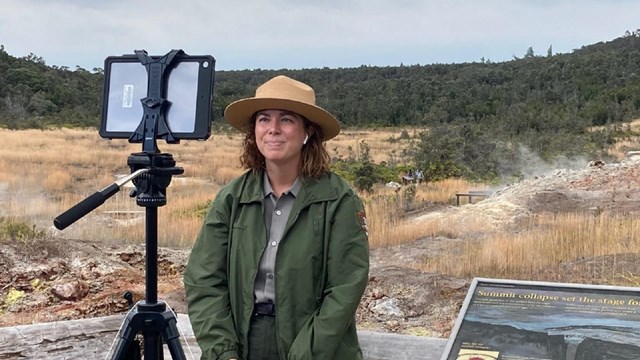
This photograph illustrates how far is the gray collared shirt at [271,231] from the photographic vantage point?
7.61 ft

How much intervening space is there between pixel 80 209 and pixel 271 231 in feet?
2.04

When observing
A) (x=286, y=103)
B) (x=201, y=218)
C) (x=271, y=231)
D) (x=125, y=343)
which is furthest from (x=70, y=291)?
(x=201, y=218)

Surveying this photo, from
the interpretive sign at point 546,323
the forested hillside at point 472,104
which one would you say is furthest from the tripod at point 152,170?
the forested hillside at point 472,104

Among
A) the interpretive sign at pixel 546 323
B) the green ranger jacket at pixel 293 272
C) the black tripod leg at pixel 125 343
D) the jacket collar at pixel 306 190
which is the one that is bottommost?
the black tripod leg at pixel 125 343

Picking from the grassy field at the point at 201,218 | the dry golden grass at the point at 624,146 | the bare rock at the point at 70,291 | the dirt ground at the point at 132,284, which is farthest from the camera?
the dry golden grass at the point at 624,146

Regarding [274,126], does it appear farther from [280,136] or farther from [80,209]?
[80,209]

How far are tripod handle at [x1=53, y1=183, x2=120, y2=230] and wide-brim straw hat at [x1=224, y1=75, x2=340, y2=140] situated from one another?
0.51 meters

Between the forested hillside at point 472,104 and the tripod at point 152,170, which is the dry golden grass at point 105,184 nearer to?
the tripod at point 152,170

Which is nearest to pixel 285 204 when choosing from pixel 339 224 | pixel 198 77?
pixel 339 224

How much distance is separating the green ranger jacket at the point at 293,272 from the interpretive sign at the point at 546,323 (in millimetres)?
570

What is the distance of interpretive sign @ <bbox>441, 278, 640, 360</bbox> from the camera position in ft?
8.48

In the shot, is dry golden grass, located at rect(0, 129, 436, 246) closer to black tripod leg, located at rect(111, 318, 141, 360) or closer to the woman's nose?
black tripod leg, located at rect(111, 318, 141, 360)

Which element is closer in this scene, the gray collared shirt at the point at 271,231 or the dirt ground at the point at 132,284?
the gray collared shirt at the point at 271,231

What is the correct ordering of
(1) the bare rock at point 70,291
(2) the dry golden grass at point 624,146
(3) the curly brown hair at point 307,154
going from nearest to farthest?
(3) the curly brown hair at point 307,154, (1) the bare rock at point 70,291, (2) the dry golden grass at point 624,146
